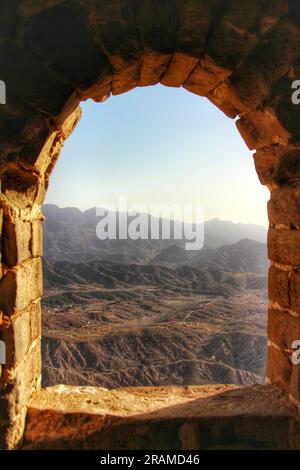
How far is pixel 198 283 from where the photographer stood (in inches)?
→ 1027

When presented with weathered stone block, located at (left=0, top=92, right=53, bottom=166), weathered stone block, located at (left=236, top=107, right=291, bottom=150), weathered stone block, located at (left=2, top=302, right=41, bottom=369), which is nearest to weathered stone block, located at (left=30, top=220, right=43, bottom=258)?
weathered stone block, located at (left=2, top=302, right=41, bottom=369)

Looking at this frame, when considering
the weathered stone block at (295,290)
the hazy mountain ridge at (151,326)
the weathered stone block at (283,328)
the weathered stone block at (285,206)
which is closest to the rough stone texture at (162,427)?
the weathered stone block at (283,328)

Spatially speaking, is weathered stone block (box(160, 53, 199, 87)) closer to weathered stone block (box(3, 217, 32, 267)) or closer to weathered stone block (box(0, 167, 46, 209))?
weathered stone block (box(0, 167, 46, 209))

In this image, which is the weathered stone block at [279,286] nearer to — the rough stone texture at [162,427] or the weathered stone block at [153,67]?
the rough stone texture at [162,427]

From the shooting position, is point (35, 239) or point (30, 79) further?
point (35, 239)

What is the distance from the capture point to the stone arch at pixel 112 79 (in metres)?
2.21

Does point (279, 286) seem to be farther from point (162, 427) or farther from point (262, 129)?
point (162, 427)

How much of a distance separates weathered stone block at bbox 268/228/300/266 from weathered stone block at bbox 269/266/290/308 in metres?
0.09

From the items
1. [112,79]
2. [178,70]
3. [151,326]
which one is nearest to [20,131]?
[112,79]

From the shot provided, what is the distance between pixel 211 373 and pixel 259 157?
9.37 meters

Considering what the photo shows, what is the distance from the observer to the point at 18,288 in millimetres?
2371

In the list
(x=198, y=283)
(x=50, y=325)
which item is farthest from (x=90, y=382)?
(x=198, y=283)

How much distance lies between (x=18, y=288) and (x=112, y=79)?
1613 mm
